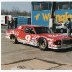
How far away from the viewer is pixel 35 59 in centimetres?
984

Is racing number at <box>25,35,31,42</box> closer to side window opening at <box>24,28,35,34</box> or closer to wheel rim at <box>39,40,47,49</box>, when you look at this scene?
side window opening at <box>24,28,35,34</box>

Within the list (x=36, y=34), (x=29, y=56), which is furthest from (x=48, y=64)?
(x=36, y=34)

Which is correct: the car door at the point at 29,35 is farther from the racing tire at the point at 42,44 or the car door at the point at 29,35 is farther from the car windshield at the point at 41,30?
the racing tire at the point at 42,44

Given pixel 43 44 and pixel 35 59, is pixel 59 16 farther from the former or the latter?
pixel 35 59

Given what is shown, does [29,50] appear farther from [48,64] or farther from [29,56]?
[48,64]

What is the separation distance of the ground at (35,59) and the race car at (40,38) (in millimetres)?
320

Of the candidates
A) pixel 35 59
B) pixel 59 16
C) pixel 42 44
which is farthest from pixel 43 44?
pixel 59 16

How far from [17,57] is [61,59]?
5.88ft

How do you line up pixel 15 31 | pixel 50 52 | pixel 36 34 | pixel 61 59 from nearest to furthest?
pixel 61 59, pixel 50 52, pixel 36 34, pixel 15 31

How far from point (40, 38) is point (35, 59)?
7.57 ft

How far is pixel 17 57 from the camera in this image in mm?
10148

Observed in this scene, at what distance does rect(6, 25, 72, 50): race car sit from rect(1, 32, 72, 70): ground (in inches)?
12.6

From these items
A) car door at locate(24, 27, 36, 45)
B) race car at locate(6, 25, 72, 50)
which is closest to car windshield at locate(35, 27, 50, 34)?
race car at locate(6, 25, 72, 50)

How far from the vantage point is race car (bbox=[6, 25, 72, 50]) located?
37.3 feet
